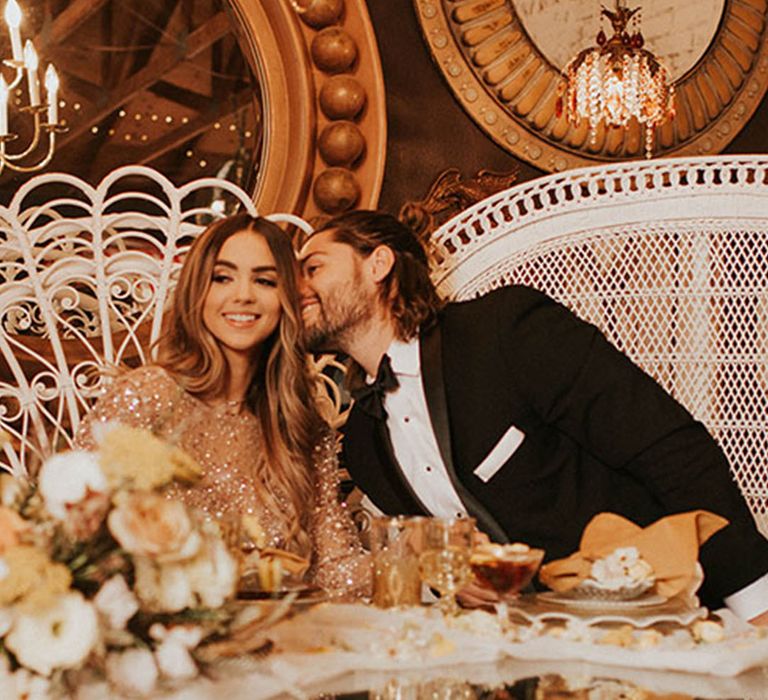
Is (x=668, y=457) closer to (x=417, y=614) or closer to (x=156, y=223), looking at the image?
(x=417, y=614)

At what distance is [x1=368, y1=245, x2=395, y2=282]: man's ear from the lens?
2.41m

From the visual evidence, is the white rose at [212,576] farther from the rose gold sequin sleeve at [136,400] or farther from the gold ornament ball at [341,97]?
the gold ornament ball at [341,97]

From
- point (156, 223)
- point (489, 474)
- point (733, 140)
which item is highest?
point (733, 140)

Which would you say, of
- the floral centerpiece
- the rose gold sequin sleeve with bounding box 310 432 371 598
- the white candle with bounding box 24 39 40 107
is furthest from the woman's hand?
the white candle with bounding box 24 39 40 107

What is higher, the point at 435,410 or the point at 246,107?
the point at 246,107

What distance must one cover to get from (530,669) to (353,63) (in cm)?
295

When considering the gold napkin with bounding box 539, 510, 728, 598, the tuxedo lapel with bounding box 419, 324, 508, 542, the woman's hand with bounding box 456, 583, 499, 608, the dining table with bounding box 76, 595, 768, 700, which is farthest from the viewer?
the tuxedo lapel with bounding box 419, 324, 508, 542

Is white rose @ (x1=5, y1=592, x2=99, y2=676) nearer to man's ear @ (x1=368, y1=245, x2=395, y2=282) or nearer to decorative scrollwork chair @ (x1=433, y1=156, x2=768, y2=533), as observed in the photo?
man's ear @ (x1=368, y1=245, x2=395, y2=282)

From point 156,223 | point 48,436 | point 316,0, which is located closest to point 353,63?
point 316,0

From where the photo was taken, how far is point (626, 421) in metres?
2.16

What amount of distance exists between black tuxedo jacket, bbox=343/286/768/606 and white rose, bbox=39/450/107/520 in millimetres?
1234

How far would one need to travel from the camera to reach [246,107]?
3879 mm

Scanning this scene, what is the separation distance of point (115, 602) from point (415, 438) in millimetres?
1308

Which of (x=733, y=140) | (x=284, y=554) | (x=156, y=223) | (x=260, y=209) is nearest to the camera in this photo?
(x=284, y=554)
